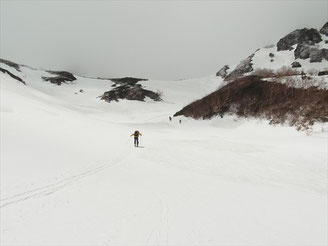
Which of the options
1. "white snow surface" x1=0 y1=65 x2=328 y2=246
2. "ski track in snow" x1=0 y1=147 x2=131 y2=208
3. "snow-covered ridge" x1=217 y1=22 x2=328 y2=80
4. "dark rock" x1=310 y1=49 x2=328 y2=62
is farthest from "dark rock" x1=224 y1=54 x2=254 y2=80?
"ski track in snow" x1=0 y1=147 x2=131 y2=208

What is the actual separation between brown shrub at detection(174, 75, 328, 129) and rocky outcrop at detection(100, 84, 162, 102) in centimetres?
3635

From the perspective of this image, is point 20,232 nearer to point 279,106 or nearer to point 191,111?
point 279,106

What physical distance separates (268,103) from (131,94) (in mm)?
54936

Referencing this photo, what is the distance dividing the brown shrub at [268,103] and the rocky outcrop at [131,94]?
36354 millimetres

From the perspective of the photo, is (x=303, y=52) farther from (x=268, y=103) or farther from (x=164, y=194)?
(x=164, y=194)

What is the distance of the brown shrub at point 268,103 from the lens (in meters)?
21.6

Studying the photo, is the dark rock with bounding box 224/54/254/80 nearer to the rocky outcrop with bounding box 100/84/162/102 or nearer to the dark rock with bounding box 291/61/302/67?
the dark rock with bounding box 291/61/302/67

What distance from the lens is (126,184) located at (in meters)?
7.86

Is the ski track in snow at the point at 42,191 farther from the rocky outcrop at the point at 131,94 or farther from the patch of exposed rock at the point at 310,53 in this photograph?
the patch of exposed rock at the point at 310,53

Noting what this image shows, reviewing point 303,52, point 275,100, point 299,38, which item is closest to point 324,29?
point 299,38

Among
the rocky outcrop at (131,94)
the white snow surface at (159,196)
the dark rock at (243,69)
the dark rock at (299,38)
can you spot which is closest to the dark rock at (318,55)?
the dark rock at (299,38)

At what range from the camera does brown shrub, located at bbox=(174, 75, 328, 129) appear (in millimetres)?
21636

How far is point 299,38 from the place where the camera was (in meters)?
90.2

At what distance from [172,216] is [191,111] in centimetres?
3474
